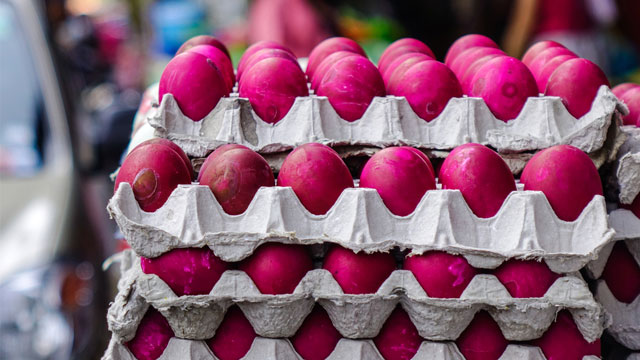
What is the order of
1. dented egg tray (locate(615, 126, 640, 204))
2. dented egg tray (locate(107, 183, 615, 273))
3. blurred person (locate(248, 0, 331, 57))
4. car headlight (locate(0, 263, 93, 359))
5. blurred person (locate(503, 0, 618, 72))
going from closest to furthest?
dented egg tray (locate(107, 183, 615, 273))
dented egg tray (locate(615, 126, 640, 204))
car headlight (locate(0, 263, 93, 359))
blurred person (locate(248, 0, 331, 57))
blurred person (locate(503, 0, 618, 72))

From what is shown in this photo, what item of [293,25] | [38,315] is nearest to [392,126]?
[38,315]

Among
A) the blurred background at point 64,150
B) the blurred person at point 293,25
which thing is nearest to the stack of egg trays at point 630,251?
the blurred background at point 64,150

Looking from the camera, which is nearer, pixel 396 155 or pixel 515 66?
pixel 396 155

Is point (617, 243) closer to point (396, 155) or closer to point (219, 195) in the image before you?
point (396, 155)

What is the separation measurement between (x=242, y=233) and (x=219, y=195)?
0.32 feet

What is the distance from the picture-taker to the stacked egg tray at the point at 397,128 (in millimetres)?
1693

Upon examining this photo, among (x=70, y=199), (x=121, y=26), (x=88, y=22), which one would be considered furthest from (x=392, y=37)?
(x=121, y=26)

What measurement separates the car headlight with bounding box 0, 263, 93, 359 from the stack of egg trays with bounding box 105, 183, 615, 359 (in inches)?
84.1

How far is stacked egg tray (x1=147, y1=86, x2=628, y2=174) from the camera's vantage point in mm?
1693

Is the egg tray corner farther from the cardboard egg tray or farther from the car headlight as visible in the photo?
the car headlight

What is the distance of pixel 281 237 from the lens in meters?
1.49

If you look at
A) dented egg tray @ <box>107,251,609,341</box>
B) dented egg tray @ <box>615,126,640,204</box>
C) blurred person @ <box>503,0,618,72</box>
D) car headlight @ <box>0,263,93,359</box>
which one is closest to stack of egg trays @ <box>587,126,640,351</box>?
dented egg tray @ <box>615,126,640,204</box>

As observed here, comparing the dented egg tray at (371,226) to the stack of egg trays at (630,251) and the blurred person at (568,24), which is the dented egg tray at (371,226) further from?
the blurred person at (568,24)

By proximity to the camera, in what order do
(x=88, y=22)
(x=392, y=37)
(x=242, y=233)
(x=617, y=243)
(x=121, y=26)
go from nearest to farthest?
(x=242, y=233) → (x=617, y=243) → (x=392, y=37) → (x=88, y=22) → (x=121, y=26)
